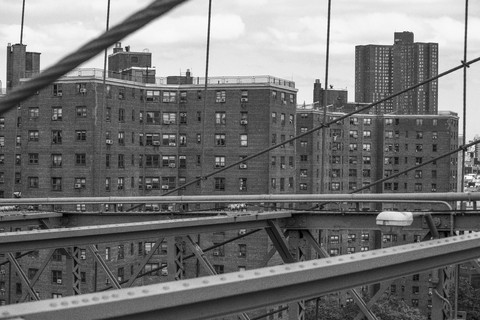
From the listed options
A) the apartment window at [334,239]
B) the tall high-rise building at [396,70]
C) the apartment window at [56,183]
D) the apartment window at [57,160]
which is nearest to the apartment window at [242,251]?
the apartment window at [56,183]

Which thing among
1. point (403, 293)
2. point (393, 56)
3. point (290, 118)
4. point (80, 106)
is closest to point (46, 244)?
point (80, 106)

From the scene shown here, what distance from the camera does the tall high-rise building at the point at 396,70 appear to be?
94.8 metres

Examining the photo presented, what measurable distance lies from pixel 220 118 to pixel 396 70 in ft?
114

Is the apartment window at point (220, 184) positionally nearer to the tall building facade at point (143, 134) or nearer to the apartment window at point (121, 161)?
the tall building facade at point (143, 134)

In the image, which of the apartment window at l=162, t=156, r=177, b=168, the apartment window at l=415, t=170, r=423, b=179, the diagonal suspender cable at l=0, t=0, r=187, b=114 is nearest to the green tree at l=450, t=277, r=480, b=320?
the apartment window at l=162, t=156, r=177, b=168

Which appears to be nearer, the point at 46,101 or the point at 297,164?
the point at 46,101

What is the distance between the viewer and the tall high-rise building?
94.8m

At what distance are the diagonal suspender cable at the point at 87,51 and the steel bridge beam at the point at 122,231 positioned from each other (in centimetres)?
Result: 746

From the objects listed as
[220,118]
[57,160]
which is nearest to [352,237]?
[220,118]

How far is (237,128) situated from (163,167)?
24.8ft

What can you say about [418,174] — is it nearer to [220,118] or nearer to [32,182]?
[220,118]

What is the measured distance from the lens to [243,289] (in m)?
4.92

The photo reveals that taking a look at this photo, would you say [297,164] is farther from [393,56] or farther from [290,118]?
[393,56]

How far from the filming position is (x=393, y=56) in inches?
4483
